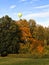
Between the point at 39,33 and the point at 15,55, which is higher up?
the point at 39,33

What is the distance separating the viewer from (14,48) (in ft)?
194

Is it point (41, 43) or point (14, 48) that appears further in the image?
point (41, 43)

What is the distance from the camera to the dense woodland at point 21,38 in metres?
58.8

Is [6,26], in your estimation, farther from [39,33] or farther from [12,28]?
[39,33]

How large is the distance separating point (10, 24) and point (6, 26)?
3.77 ft

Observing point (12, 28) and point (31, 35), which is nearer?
point (12, 28)

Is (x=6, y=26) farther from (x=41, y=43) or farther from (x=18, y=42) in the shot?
(x=41, y=43)

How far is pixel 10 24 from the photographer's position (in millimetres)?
61406

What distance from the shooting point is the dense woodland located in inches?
2317

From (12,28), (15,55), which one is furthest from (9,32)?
(15,55)

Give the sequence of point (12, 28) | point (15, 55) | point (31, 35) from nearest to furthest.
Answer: point (15, 55), point (12, 28), point (31, 35)

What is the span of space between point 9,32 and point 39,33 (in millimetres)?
9873

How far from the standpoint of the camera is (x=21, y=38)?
62.8 m

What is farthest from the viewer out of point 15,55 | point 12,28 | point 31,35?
point 31,35
